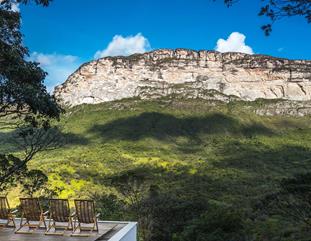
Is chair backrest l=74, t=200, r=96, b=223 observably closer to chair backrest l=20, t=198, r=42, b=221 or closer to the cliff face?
chair backrest l=20, t=198, r=42, b=221

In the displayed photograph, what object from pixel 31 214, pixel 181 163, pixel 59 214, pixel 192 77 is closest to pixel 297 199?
pixel 59 214

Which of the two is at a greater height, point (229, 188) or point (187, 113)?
point (187, 113)

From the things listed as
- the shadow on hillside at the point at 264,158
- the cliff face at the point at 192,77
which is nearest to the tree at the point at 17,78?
the shadow on hillside at the point at 264,158

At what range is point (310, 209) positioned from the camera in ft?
47.7

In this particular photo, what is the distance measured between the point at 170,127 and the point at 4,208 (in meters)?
67.1

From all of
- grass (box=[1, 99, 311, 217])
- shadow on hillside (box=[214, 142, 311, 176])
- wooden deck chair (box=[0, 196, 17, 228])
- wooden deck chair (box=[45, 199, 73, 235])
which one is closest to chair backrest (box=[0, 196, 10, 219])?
wooden deck chair (box=[0, 196, 17, 228])

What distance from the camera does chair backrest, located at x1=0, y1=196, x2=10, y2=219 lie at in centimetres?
781

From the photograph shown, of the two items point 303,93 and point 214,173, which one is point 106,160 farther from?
point 303,93

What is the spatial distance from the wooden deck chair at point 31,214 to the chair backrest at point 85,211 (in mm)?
818

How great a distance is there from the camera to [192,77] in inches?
4377

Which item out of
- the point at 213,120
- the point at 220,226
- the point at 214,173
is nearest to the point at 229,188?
Result: the point at 214,173

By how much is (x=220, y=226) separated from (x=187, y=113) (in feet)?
218

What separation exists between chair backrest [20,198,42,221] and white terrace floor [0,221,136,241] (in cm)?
32

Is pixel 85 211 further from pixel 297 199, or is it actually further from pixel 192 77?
pixel 192 77
